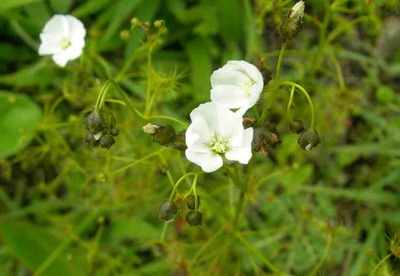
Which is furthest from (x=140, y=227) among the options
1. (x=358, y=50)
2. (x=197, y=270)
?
(x=358, y=50)

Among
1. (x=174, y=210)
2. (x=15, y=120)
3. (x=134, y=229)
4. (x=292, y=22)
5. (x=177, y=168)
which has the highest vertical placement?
(x=292, y=22)

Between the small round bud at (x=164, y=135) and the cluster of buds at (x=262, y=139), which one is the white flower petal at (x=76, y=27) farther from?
the cluster of buds at (x=262, y=139)

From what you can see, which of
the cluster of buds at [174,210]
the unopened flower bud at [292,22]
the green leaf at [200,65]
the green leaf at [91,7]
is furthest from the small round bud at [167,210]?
the green leaf at [91,7]

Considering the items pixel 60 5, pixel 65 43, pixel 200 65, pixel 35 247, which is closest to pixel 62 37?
pixel 65 43

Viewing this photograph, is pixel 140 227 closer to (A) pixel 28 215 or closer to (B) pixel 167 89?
(A) pixel 28 215

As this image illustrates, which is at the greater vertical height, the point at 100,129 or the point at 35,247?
the point at 100,129

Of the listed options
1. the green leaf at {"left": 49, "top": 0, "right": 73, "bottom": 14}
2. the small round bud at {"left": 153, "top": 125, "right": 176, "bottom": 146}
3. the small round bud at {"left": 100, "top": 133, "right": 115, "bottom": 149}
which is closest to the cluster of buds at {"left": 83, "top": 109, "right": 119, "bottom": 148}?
the small round bud at {"left": 100, "top": 133, "right": 115, "bottom": 149}

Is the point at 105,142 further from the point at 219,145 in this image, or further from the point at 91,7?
the point at 91,7

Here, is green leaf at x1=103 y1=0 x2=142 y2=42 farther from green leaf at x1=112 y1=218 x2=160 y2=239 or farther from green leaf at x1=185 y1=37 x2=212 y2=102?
green leaf at x1=112 y1=218 x2=160 y2=239
